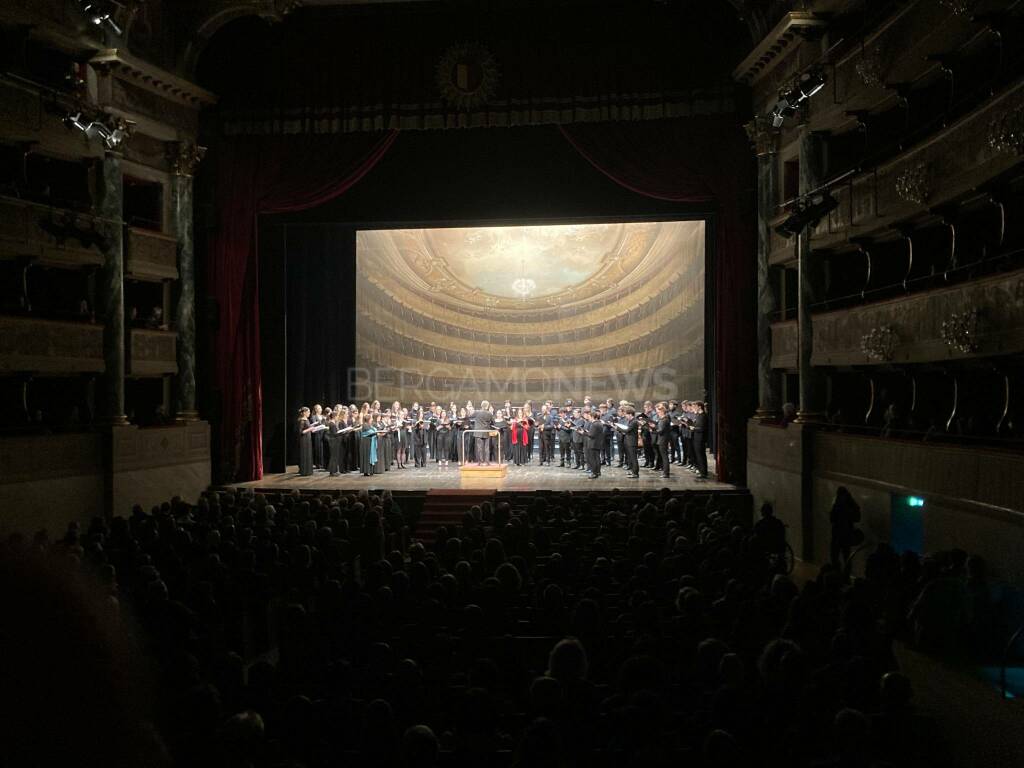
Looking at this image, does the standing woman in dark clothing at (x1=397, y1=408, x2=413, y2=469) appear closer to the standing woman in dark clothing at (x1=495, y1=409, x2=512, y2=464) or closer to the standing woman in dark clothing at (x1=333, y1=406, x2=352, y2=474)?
the standing woman in dark clothing at (x1=333, y1=406, x2=352, y2=474)

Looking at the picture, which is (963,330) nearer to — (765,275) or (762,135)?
(765,275)

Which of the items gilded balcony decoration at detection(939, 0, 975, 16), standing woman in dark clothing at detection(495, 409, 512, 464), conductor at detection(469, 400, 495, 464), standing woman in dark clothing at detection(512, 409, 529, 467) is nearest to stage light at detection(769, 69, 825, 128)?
gilded balcony decoration at detection(939, 0, 975, 16)

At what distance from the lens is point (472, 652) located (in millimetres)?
6395

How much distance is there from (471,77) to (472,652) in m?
14.3

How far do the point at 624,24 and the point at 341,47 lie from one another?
5841 millimetres

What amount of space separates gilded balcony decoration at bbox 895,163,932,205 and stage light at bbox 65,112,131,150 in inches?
476

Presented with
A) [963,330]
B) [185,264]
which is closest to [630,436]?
[963,330]

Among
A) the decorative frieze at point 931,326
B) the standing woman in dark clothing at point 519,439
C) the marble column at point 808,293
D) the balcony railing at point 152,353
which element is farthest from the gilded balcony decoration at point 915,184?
the balcony railing at point 152,353

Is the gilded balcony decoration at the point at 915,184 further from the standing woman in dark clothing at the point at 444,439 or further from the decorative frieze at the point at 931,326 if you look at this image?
the standing woman in dark clothing at the point at 444,439

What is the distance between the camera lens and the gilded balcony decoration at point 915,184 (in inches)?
465

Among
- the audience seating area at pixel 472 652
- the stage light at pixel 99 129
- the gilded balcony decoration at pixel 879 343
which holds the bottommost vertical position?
the audience seating area at pixel 472 652

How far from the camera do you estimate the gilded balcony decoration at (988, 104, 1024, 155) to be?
30.6ft

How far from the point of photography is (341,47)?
18719mm

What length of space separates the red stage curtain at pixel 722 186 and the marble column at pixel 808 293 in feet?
7.85
